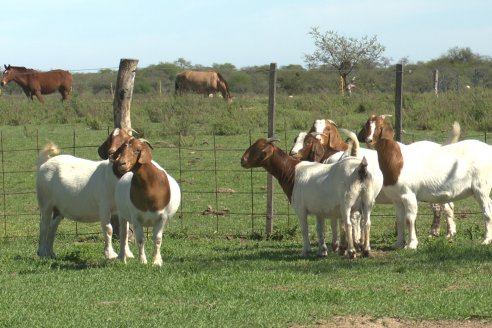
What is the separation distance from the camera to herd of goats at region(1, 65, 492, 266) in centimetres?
1309

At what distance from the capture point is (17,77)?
40.3 meters

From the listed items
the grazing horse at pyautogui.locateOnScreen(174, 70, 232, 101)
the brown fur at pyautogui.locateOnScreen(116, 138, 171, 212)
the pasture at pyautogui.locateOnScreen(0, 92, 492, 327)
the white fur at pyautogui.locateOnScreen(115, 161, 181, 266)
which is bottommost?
the pasture at pyautogui.locateOnScreen(0, 92, 492, 327)

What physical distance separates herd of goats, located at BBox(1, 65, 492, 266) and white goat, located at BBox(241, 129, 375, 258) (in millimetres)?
13

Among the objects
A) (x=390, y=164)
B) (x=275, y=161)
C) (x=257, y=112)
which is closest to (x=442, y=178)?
(x=390, y=164)

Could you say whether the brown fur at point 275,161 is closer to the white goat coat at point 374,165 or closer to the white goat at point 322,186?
the white goat at point 322,186

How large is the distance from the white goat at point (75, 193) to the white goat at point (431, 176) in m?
3.52

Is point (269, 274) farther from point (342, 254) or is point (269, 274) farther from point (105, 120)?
point (105, 120)

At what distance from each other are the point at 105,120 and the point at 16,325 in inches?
883

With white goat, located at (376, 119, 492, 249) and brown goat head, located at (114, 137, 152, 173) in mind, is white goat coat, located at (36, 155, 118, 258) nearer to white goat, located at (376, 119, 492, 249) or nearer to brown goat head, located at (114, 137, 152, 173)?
brown goat head, located at (114, 137, 152, 173)

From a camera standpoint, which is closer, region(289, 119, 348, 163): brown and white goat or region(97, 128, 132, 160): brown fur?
region(97, 128, 132, 160): brown fur

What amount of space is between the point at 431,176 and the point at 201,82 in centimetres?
3004

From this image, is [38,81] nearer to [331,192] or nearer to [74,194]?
[74,194]

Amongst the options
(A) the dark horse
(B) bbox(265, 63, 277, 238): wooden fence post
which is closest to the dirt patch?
(B) bbox(265, 63, 277, 238): wooden fence post

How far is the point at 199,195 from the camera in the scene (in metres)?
21.2
